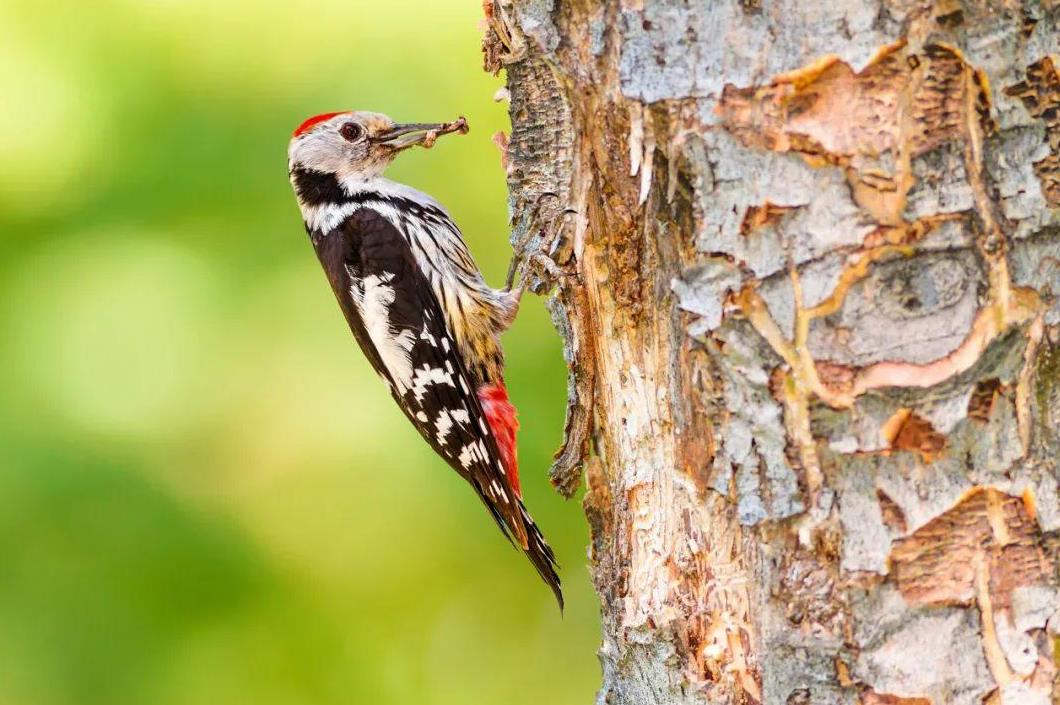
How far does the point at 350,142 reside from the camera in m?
3.23

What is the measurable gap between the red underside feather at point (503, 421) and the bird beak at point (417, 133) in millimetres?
673

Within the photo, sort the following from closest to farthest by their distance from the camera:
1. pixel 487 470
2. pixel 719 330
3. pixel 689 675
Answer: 1. pixel 719 330
2. pixel 689 675
3. pixel 487 470

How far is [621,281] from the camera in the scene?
188 centimetres

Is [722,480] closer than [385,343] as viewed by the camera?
Yes

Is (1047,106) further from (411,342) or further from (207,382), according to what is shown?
(207,382)

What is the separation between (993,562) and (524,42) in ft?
3.62

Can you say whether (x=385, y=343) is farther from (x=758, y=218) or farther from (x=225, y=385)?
(x=758, y=218)

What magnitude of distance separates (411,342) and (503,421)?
32cm

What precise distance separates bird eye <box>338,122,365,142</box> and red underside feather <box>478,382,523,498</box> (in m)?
0.79

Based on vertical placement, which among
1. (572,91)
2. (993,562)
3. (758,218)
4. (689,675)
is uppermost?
(572,91)

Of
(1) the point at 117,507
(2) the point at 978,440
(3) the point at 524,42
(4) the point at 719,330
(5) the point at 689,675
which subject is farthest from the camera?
(1) the point at 117,507

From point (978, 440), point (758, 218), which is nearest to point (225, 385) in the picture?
point (758, 218)

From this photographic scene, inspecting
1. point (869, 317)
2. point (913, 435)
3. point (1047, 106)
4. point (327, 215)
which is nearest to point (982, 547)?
point (913, 435)

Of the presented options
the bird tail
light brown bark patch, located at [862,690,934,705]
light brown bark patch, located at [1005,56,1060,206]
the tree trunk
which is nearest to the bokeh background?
the bird tail
